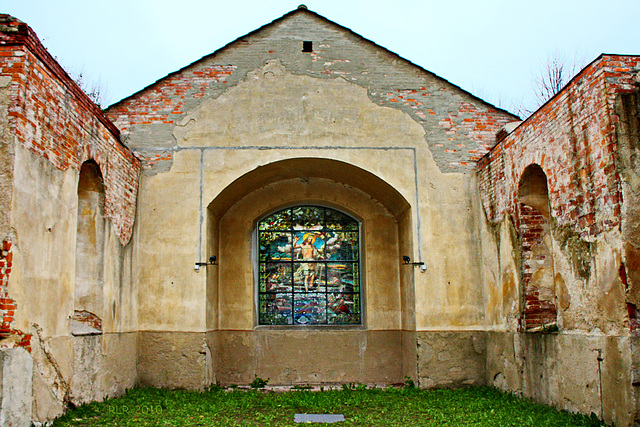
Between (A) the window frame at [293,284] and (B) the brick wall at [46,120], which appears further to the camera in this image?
(A) the window frame at [293,284]

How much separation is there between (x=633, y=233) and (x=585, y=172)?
986mm

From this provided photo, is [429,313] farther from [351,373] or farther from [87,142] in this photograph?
[87,142]

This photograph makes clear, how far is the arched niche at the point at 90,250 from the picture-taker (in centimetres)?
827

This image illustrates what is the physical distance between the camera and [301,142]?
1037cm

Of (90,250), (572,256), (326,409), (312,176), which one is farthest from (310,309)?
(572,256)

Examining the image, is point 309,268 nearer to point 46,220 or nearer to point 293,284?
point 293,284

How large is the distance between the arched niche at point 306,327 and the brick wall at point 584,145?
127 inches

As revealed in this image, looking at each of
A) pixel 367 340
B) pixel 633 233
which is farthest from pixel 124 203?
pixel 633 233

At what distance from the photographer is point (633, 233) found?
19.9 ft

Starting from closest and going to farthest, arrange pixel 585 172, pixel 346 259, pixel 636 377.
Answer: pixel 636 377 < pixel 585 172 < pixel 346 259

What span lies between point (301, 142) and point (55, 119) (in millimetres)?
4384

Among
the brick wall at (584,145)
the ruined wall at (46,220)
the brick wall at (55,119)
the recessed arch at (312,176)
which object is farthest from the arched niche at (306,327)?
the brick wall at (584,145)

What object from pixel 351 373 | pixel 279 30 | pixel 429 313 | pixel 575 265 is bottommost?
pixel 351 373

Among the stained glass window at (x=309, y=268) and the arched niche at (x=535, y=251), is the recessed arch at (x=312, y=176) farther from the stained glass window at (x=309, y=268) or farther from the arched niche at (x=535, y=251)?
the arched niche at (x=535, y=251)
